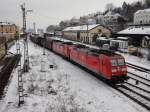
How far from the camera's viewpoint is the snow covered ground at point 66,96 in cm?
1504

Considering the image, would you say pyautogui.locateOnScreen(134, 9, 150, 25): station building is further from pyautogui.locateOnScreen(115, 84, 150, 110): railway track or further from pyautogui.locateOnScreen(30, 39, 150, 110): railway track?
pyautogui.locateOnScreen(115, 84, 150, 110): railway track

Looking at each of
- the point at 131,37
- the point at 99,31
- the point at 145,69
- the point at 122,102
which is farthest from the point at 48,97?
the point at 99,31

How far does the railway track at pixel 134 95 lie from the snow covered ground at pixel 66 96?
1.30ft

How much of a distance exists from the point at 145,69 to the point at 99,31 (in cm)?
4268

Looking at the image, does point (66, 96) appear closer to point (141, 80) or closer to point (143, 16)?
point (141, 80)

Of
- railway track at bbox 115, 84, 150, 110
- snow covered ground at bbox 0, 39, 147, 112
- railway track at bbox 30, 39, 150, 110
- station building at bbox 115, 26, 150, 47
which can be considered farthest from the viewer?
station building at bbox 115, 26, 150, 47

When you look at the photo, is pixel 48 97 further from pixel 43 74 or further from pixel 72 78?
pixel 43 74

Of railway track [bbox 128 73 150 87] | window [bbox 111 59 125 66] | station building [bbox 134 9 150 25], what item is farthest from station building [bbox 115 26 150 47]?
station building [bbox 134 9 150 25]

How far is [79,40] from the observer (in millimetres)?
79375

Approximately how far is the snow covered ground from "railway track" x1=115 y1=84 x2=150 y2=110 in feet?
1.30

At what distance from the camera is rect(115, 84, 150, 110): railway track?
1547 centimetres

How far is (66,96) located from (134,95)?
15.6 ft

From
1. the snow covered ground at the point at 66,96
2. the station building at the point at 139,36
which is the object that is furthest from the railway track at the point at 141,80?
the station building at the point at 139,36

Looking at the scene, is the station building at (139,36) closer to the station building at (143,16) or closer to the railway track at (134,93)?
the railway track at (134,93)
